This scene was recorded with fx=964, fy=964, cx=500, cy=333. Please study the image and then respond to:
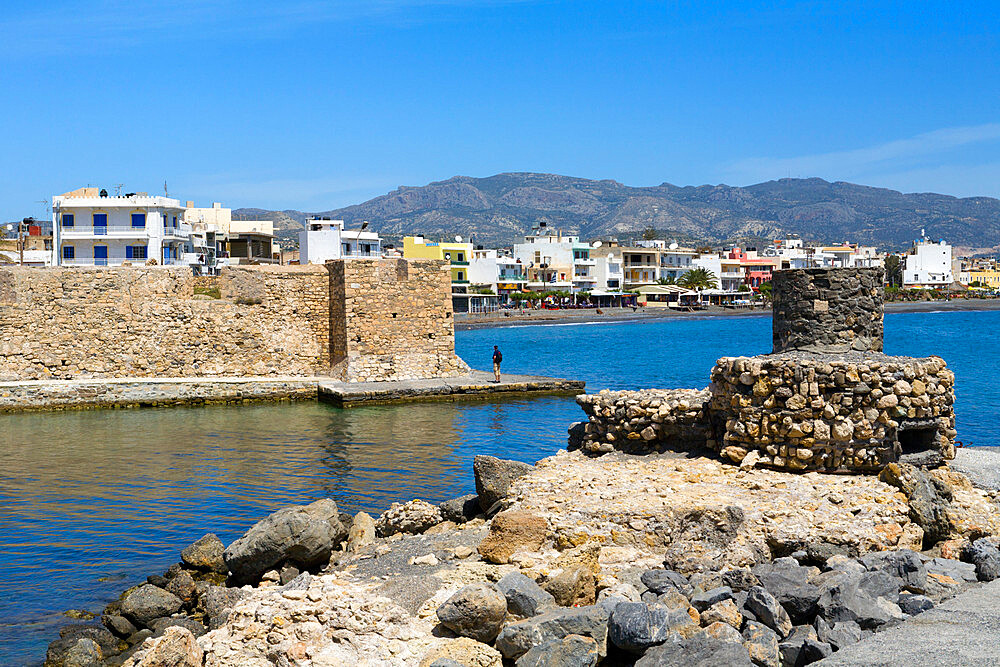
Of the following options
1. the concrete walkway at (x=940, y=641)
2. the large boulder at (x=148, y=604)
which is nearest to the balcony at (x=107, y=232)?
the large boulder at (x=148, y=604)

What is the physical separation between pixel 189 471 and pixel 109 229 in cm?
3222

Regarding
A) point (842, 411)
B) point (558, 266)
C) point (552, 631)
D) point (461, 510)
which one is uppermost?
point (558, 266)

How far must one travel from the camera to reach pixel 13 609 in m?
9.37

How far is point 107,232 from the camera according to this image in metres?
44.8

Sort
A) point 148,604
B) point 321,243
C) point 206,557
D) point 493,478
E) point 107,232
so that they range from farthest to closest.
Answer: point 321,243
point 107,232
point 493,478
point 206,557
point 148,604

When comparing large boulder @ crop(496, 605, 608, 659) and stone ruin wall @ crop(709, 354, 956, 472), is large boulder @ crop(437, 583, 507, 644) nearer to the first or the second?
large boulder @ crop(496, 605, 608, 659)

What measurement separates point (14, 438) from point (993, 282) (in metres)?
154

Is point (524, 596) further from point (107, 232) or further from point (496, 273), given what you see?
point (496, 273)

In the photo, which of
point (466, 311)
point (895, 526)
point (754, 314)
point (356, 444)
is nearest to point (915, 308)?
point (754, 314)

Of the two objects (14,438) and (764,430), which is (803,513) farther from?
(14,438)

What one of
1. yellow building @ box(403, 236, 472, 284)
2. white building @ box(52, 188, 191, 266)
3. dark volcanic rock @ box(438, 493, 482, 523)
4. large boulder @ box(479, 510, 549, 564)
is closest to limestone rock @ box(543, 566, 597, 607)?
large boulder @ box(479, 510, 549, 564)

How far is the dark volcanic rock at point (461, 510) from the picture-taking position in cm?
1071

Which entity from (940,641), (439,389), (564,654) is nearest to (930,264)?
(439,389)

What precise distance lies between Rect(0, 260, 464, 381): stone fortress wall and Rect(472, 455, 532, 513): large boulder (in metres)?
15.5
